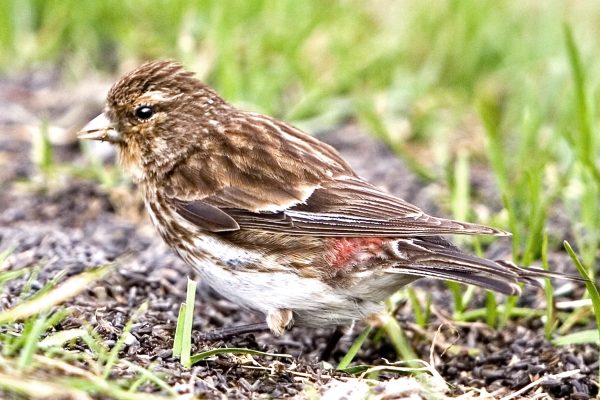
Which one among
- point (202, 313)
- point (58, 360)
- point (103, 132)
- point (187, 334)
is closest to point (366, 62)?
point (103, 132)

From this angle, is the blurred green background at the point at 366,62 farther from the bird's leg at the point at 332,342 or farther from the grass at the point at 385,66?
the bird's leg at the point at 332,342

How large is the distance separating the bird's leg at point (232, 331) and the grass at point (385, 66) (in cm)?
190

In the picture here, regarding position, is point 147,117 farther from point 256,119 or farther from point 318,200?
point 318,200

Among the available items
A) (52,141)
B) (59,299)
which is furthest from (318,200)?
(52,141)

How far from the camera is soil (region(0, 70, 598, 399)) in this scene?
4.43 metres

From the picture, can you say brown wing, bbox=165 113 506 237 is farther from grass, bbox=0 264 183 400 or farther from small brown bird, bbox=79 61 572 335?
grass, bbox=0 264 183 400

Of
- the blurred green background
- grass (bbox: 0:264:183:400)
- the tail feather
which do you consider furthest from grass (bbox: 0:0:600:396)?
grass (bbox: 0:264:183:400)

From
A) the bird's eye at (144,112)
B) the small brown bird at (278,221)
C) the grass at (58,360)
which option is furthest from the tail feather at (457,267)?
the bird's eye at (144,112)

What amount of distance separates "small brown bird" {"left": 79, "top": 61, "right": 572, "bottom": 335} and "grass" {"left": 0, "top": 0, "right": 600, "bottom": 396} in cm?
141

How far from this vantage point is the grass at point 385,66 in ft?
23.6

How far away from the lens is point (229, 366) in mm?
4492

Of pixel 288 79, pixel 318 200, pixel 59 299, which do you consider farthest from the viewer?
pixel 288 79

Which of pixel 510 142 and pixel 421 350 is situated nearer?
pixel 421 350

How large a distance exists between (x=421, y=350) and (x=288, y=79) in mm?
3715
